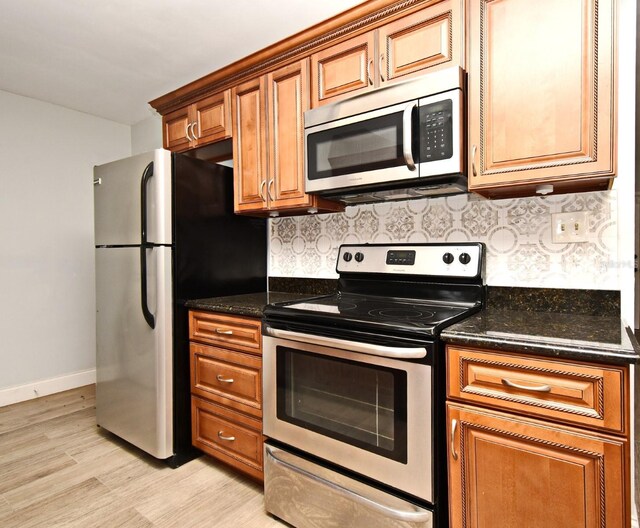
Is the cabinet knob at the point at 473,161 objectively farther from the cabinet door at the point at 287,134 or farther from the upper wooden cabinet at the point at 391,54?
the cabinet door at the point at 287,134

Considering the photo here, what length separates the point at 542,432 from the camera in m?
1.11

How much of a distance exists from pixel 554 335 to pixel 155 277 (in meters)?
1.81

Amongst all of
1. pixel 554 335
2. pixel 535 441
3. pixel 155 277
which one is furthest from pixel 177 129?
pixel 535 441

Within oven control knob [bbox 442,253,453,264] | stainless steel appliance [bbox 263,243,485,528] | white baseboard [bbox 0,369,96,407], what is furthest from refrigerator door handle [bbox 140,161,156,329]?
white baseboard [bbox 0,369,96,407]

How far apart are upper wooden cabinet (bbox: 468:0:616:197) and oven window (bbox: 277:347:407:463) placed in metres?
0.84

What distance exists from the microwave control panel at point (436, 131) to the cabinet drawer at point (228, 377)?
3.93ft

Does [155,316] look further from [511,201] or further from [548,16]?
[548,16]

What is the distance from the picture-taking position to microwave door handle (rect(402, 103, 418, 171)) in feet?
5.11

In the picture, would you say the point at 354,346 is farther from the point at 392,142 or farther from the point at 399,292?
the point at 392,142

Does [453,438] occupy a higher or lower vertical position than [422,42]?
lower

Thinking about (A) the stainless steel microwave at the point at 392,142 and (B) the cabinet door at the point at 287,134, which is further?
(B) the cabinet door at the point at 287,134

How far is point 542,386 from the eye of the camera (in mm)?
1110

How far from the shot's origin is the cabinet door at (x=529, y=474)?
1040mm

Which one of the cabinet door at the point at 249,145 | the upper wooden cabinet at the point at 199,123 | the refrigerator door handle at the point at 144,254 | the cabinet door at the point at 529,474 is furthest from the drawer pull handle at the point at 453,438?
the upper wooden cabinet at the point at 199,123
